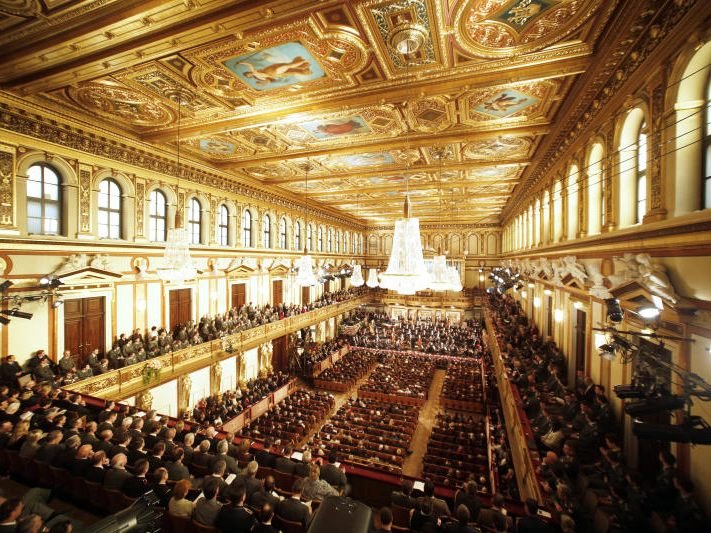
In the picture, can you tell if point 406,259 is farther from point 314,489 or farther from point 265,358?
point 265,358

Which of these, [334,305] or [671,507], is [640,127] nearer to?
[671,507]

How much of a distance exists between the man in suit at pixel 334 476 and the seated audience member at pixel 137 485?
280cm

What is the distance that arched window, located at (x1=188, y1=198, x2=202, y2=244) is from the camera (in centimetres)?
1331

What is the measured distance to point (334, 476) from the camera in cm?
563

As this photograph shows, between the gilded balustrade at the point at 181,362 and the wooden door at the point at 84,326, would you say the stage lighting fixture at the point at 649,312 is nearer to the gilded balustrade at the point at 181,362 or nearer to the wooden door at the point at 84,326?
the gilded balustrade at the point at 181,362

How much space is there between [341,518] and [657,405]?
3712 mm

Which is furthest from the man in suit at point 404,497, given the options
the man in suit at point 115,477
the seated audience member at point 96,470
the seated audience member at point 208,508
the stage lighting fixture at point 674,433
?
the seated audience member at point 96,470

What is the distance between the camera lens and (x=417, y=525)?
4.46 meters

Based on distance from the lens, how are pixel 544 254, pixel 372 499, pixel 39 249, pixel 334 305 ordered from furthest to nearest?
1. pixel 334 305
2. pixel 544 254
3. pixel 39 249
4. pixel 372 499

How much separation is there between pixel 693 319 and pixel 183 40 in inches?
350

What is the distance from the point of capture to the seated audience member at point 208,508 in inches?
159

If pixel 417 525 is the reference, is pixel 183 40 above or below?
above

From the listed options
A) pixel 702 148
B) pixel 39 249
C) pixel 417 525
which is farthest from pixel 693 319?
pixel 39 249

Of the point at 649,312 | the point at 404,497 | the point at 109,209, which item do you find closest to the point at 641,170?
the point at 649,312
